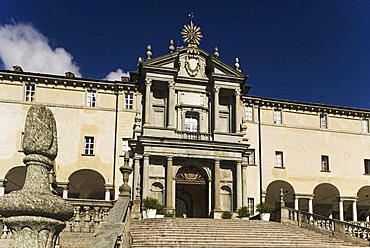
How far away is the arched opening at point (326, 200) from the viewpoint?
40.5 metres

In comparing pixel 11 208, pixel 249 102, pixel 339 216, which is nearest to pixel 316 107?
pixel 249 102

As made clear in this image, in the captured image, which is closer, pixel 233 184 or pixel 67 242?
pixel 67 242

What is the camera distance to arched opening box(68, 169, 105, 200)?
35.8 m

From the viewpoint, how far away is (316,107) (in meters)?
40.6

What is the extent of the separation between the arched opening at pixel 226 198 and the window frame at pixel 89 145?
34.0ft

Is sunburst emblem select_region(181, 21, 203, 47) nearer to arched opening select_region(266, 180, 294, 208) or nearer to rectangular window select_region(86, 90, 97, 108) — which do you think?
rectangular window select_region(86, 90, 97, 108)

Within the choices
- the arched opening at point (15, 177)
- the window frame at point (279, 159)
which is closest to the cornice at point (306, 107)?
the window frame at point (279, 159)

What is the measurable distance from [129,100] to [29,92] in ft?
25.2

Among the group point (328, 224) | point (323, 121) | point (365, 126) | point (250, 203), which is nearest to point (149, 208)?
point (250, 203)

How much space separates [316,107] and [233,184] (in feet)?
37.0

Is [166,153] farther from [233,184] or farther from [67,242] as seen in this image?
[67,242]

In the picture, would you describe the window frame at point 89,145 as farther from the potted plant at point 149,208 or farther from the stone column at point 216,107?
the stone column at point 216,107

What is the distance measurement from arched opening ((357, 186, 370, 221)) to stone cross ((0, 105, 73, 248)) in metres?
40.2

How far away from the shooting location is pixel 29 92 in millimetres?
35344
